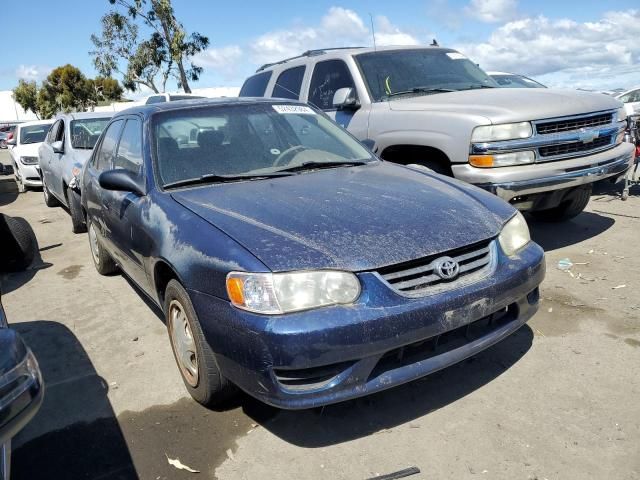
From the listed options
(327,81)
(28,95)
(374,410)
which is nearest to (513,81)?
(327,81)

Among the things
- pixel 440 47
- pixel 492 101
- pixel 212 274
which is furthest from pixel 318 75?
pixel 212 274

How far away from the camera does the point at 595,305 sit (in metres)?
3.95

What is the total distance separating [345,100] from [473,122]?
148 cm

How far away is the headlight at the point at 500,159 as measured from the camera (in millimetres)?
4414

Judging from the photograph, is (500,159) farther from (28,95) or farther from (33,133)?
(28,95)

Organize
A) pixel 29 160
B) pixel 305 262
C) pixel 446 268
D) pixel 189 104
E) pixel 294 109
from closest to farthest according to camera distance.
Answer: pixel 305 262 < pixel 446 268 < pixel 189 104 < pixel 294 109 < pixel 29 160

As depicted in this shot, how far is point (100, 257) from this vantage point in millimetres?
5293

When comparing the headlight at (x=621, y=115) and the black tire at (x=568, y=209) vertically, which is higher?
the headlight at (x=621, y=115)

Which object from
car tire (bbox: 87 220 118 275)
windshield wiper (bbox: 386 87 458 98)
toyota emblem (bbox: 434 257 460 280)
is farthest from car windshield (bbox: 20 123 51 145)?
toyota emblem (bbox: 434 257 460 280)

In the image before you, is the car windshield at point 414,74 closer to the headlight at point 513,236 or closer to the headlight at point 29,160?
the headlight at point 513,236

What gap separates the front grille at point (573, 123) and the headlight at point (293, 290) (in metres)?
2.98

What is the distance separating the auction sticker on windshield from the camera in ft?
13.5

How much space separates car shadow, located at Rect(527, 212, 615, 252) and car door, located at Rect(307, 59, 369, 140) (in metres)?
2.17

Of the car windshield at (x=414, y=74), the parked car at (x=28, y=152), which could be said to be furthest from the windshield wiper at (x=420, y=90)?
the parked car at (x=28, y=152)
